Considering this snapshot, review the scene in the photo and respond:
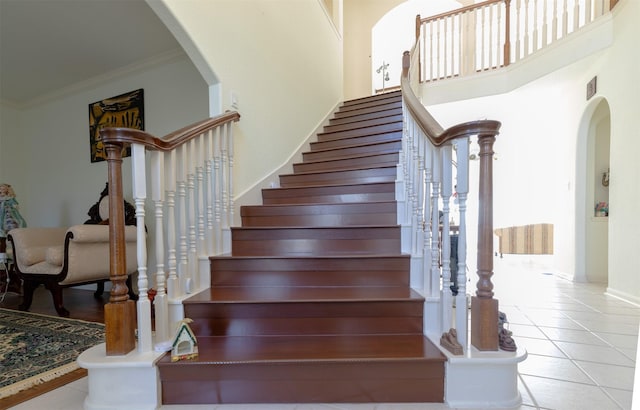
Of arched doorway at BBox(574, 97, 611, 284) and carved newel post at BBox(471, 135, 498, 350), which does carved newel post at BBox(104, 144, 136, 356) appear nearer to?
carved newel post at BBox(471, 135, 498, 350)

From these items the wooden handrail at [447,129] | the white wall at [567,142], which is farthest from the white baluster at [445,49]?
the wooden handrail at [447,129]

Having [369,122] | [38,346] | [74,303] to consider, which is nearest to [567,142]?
[369,122]

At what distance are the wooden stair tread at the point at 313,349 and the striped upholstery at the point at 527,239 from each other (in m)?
5.72

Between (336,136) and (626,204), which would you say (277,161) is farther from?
(626,204)

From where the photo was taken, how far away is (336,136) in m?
3.65

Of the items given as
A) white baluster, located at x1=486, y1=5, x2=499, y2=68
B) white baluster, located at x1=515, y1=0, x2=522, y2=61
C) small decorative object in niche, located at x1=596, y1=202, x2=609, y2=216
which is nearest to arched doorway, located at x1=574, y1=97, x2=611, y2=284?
small decorative object in niche, located at x1=596, y1=202, x2=609, y2=216

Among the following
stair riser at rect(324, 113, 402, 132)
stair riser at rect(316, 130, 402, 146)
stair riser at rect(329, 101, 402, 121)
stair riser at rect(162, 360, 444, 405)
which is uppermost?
stair riser at rect(329, 101, 402, 121)

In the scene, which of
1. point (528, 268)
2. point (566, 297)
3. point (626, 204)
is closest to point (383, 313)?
point (566, 297)

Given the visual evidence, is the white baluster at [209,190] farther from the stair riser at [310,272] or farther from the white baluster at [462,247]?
the white baluster at [462,247]

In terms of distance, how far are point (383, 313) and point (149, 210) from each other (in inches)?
103

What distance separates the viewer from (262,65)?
2.65 meters

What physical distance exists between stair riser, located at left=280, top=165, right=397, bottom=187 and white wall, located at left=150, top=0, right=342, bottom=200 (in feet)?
0.68

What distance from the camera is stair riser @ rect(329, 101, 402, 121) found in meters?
3.87

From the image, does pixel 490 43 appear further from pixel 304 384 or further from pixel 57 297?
pixel 57 297
